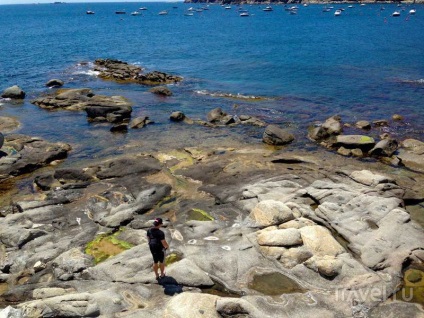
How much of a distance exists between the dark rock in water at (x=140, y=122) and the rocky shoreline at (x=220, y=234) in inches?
349

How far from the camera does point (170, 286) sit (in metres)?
15.9

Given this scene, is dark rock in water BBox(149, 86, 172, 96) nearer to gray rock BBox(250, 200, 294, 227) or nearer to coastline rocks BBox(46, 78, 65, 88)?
coastline rocks BBox(46, 78, 65, 88)

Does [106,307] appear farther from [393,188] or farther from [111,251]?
[393,188]

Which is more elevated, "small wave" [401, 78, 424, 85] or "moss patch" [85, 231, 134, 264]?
"moss patch" [85, 231, 134, 264]

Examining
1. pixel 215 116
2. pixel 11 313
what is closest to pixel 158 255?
pixel 11 313

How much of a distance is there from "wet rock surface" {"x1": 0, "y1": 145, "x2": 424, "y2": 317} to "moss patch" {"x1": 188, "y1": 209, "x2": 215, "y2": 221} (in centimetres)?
6

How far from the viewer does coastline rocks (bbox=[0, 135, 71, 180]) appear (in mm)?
30438

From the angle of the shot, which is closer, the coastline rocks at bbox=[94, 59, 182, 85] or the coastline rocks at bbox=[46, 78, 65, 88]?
the coastline rocks at bbox=[46, 78, 65, 88]

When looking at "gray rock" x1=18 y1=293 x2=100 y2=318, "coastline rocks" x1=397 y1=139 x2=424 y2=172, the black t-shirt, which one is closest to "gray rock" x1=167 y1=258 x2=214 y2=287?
the black t-shirt

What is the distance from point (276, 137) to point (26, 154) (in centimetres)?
2239

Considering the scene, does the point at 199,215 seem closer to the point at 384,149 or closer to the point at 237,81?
the point at 384,149

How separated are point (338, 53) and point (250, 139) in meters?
53.3

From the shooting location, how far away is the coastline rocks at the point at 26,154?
30.4 metres

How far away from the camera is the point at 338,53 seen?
79.9 metres
